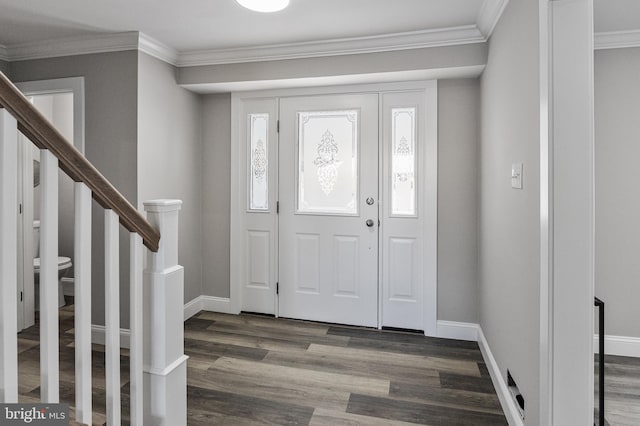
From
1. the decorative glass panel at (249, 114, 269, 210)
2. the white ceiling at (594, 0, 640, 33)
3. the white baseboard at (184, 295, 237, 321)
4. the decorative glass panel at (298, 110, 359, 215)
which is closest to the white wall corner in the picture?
the white ceiling at (594, 0, 640, 33)

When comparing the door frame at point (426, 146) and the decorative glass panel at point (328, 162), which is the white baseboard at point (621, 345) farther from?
the decorative glass panel at point (328, 162)

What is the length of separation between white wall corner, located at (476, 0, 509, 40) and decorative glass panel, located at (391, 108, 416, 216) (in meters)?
0.81

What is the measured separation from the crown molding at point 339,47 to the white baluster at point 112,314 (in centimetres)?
234

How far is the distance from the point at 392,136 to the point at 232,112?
5.12ft

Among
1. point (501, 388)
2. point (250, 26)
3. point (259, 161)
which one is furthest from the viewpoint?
point (259, 161)

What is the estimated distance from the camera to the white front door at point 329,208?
3.34 metres

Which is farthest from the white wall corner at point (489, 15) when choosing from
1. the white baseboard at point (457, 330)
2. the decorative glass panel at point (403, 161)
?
the white baseboard at point (457, 330)

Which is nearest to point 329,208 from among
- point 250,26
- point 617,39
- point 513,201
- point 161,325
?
point 250,26

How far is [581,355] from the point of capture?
145 cm

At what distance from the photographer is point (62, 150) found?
1.05m

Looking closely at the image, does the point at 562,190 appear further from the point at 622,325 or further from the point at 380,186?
the point at 622,325

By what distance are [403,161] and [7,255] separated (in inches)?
112

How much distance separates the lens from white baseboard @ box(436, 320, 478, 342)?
313 cm

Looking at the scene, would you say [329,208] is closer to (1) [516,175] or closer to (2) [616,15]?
(1) [516,175]
